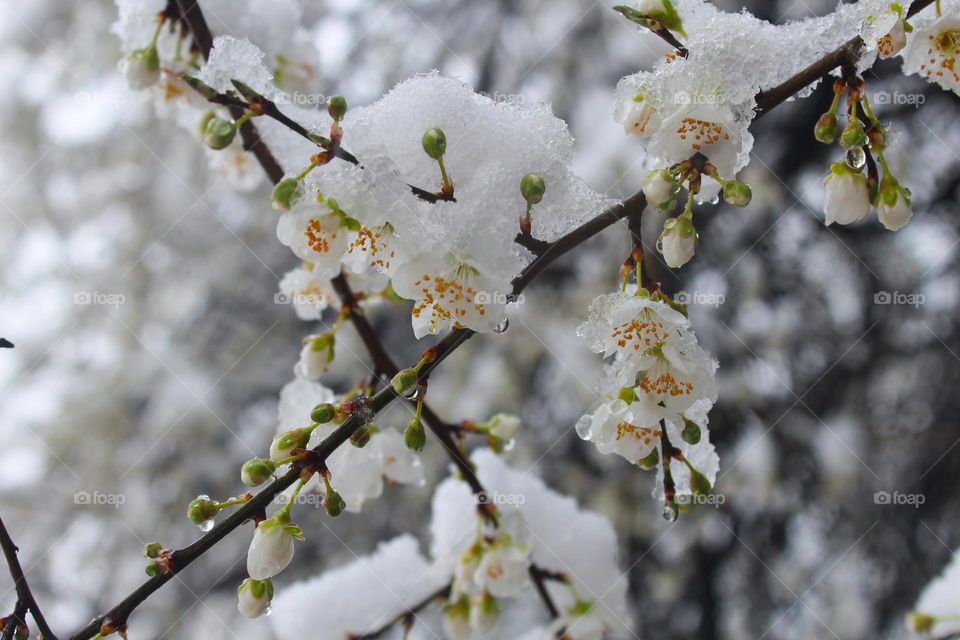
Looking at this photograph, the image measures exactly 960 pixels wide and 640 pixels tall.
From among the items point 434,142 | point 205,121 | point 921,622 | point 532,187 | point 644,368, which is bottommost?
point 921,622

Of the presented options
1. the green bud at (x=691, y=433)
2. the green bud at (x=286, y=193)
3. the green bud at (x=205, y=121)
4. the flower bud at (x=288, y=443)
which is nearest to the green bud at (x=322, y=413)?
the flower bud at (x=288, y=443)

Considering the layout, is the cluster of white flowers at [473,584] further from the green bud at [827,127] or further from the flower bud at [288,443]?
the green bud at [827,127]

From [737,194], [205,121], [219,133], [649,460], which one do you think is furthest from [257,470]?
[205,121]

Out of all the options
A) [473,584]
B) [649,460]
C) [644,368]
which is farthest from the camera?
[473,584]

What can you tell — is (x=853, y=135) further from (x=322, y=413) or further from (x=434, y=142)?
(x=322, y=413)

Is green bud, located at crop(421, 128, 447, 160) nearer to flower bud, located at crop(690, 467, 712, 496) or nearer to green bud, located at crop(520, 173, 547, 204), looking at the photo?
green bud, located at crop(520, 173, 547, 204)

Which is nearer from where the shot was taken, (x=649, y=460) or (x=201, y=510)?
(x=201, y=510)

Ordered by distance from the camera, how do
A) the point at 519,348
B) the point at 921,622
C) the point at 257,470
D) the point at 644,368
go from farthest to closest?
1. the point at 519,348
2. the point at 921,622
3. the point at 644,368
4. the point at 257,470

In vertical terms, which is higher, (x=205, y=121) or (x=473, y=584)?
(x=205, y=121)
